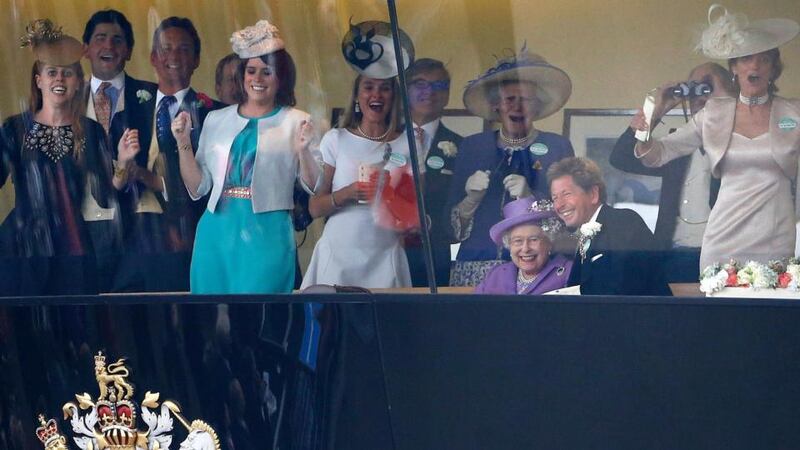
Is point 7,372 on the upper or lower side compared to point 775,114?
lower

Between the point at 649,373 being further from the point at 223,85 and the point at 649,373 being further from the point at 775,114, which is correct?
the point at 223,85

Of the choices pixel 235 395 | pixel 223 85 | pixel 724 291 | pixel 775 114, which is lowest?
pixel 235 395

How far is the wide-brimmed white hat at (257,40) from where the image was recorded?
12.1 feet

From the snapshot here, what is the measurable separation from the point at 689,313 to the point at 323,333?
1013 mm

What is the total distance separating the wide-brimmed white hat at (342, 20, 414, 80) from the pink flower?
1113 mm

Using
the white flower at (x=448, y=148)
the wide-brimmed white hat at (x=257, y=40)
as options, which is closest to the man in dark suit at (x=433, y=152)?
the white flower at (x=448, y=148)

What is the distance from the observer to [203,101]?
3.78m

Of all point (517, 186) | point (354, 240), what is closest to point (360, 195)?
point (354, 240)

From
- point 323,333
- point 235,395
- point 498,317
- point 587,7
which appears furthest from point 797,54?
point 235,395

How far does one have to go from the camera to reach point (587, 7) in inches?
128

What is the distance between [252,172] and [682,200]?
1.25 m

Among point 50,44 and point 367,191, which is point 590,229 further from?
point 50,44

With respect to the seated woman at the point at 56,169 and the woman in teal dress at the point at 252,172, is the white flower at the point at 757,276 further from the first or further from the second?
the seated woman at the point at 56,169

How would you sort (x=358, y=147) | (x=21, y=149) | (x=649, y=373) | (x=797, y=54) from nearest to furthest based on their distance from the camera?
(x=797, y=54), (x=649, y=373), (x=358, y=147), (x=21, y=149)
